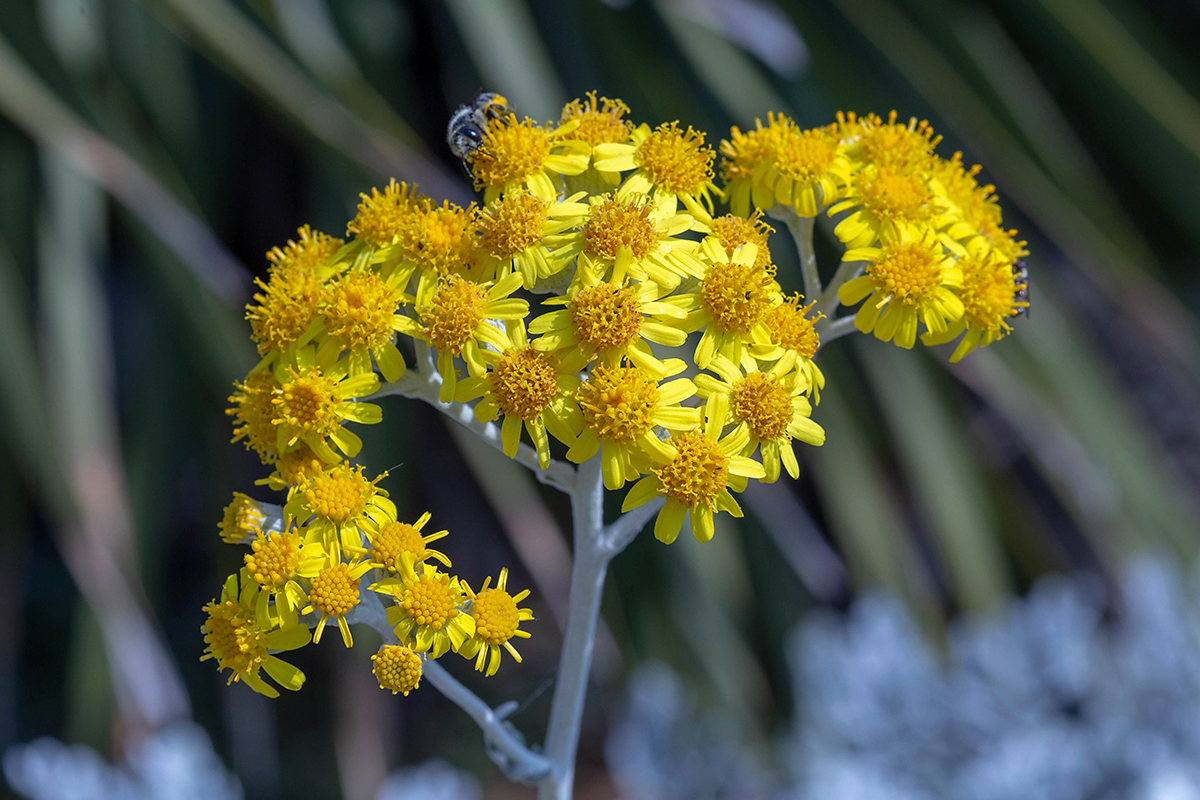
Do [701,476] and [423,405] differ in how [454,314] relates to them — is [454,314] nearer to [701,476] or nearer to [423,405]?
[701,476]

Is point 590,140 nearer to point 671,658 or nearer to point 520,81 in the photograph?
point 520,81

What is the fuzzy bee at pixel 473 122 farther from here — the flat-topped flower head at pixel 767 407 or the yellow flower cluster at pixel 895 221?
the flat-topped flower head at pixel 767 407

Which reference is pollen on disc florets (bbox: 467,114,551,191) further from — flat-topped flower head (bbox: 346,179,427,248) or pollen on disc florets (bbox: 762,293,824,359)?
pollen on disc florets (bbox: 762,293,824,359)

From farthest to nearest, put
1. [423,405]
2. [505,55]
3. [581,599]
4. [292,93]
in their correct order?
[423,405], [505,55], [292,93], [581,599]

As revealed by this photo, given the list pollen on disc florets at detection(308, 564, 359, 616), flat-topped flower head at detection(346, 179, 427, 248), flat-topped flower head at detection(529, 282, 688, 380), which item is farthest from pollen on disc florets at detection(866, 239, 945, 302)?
pollen on disc florets at detection(308, 564, 359, 616)

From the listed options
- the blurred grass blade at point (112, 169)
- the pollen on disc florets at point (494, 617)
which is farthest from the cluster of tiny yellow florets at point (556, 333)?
the blurred grass blade at point (112, 169)

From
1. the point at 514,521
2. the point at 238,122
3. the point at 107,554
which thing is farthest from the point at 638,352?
the point at 238,122

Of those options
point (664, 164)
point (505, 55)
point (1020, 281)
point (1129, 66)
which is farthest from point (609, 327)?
point (1129, 66)
